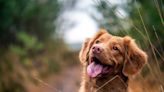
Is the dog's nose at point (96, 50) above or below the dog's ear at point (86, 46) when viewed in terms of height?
below

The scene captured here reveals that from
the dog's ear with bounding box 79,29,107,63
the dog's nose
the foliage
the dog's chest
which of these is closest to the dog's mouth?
the dog's nose

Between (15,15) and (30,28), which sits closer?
(15,15)

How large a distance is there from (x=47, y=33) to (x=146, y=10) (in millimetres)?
10963

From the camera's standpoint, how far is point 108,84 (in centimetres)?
753

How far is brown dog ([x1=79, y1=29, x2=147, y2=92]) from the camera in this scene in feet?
23.6

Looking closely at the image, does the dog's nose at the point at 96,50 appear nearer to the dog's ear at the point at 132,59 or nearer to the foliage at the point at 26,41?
the dog's ear at the point at 132,59

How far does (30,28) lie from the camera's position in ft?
72.1

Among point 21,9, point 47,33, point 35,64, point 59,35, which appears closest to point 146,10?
point 21,9

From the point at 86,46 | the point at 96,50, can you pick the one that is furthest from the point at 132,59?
the point at 96,50

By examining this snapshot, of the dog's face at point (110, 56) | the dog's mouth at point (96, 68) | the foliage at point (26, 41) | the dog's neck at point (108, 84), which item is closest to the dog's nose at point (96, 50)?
the dog's face at point (110, 56)

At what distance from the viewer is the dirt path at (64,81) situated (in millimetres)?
16266

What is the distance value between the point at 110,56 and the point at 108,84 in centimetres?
42

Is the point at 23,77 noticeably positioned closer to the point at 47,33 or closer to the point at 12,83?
the point at 12,83

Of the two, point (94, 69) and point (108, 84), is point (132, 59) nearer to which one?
point (108, 84)
